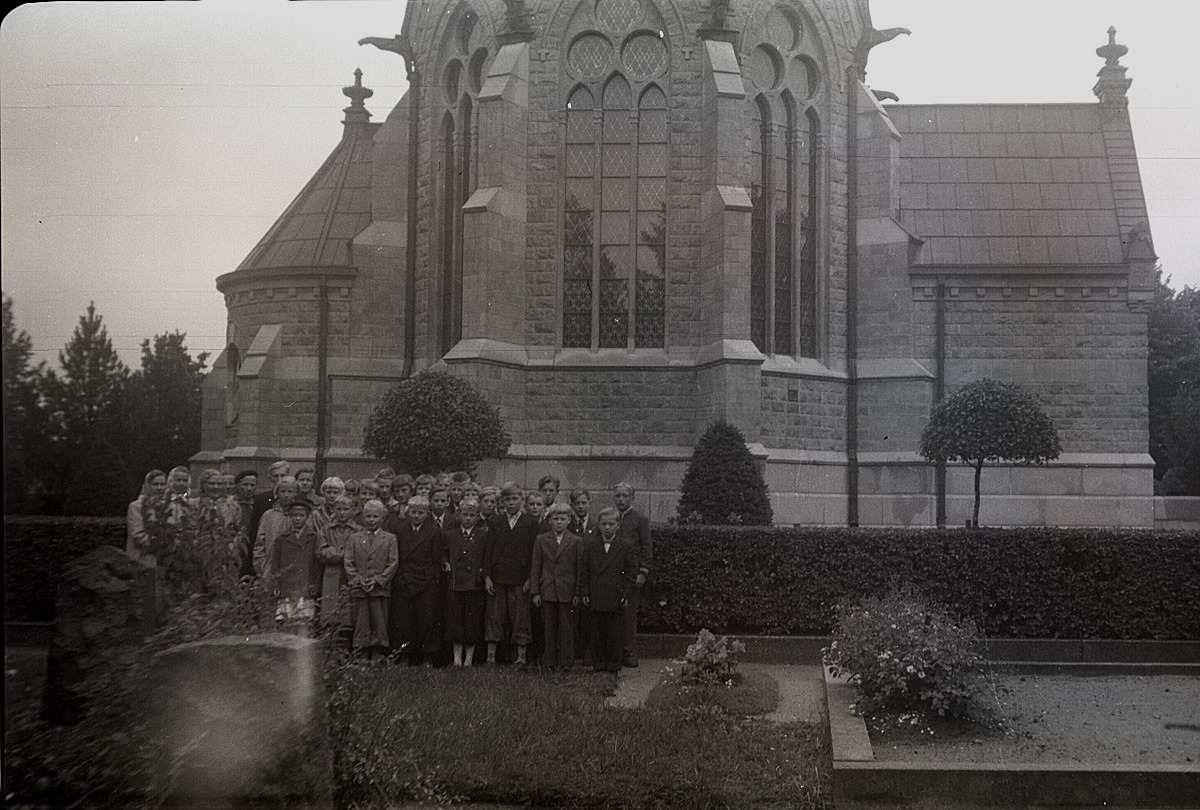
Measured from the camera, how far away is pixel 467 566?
348 inches

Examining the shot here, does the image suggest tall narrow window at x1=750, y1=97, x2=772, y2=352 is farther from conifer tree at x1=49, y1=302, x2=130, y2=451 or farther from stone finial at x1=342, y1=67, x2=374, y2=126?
conifer tree at x1=49, y1=302, x2=130, y2=451

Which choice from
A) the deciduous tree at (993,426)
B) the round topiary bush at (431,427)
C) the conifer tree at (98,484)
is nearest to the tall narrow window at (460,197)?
the round topiary bush at (431,427)

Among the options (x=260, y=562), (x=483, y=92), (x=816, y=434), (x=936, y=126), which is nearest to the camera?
(x=260, y=562)

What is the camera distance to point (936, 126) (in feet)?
65.5

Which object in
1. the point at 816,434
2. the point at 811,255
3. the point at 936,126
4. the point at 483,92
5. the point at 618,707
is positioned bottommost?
the point at 618,707

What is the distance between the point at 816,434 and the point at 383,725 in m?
12.1

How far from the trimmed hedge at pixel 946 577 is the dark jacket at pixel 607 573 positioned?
1.00 meters

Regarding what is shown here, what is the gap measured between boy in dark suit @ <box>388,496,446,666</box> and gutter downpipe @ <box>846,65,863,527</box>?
991cm

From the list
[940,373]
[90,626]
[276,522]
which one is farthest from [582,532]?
[940,373]

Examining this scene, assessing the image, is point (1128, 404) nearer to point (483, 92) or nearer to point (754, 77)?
point (754, 77)

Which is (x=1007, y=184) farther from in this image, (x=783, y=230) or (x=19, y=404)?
(x=19, y=404)

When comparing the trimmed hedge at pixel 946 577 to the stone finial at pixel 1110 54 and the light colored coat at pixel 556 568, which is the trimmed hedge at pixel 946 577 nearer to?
the light colored coat at pixel 556 568

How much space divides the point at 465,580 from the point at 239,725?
12.9 feet

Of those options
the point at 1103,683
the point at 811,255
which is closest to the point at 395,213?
the point at 811,255
